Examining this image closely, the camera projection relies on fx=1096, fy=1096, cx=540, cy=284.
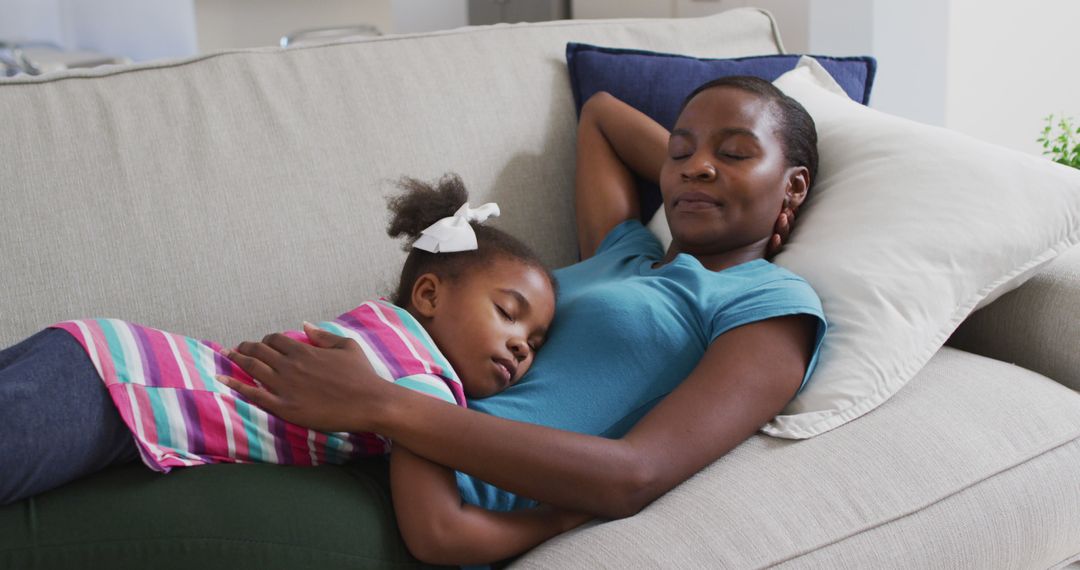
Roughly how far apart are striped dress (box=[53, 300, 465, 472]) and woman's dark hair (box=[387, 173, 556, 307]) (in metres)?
0.12

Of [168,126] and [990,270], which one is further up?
[168,126]

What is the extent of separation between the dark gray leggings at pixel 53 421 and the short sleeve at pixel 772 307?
2.10 ft

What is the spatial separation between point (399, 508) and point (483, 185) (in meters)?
0.78

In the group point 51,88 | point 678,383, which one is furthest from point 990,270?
A: point 51,88

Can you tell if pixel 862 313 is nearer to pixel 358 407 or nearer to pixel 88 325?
pixel 358 407

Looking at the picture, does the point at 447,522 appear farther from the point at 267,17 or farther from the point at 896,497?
the point at 267,17

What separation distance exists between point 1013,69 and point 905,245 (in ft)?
5.80

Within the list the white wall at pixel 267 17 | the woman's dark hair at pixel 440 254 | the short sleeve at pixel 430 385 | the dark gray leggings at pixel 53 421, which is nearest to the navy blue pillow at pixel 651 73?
Result: the woman's dark hair at pixel 440 254

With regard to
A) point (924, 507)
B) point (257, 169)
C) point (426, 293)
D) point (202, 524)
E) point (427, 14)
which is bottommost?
point (924, 507)

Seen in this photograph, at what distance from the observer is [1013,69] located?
2863 millimetres

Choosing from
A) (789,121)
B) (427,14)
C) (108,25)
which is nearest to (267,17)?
(427,14)

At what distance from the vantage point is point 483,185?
1.73 meters

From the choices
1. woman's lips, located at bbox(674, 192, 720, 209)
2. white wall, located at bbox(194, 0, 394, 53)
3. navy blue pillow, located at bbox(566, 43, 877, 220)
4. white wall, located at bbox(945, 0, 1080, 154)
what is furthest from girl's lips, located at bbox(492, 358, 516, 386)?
white wall, located at bbox(194, 0, 394, 53)

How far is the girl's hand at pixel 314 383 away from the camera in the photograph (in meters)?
1.08
